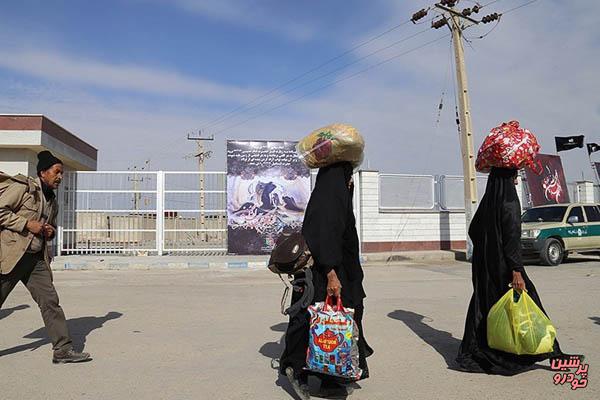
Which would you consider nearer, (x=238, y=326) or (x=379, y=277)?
(x=238, y=326)

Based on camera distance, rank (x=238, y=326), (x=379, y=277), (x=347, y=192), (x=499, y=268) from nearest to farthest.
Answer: (x=347, y=192)
(x=499, y=268)
(x=238, y=326)
(x=379, y=277)

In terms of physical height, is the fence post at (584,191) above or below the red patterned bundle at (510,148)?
above

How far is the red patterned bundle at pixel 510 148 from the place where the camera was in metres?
4.42

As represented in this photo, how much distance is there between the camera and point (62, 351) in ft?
15.2

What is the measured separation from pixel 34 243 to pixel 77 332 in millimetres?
1685

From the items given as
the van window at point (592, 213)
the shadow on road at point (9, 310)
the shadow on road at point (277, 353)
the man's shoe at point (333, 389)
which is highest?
the van window at point (592, 213)

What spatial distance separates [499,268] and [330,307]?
1811 mm

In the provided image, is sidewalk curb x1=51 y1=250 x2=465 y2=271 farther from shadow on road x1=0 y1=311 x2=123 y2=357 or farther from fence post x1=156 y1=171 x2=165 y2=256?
shadow on road x1=0 y1=311 x2=123 y2=357

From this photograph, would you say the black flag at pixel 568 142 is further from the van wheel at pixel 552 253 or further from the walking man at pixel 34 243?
the walking man at pixel 34 243

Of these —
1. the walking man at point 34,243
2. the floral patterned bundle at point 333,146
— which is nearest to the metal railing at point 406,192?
the walking man at point 34,243

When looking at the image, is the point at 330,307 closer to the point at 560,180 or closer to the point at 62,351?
the point at 62,351

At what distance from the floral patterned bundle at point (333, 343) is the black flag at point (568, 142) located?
19.7 meters

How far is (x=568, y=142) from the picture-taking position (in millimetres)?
20203

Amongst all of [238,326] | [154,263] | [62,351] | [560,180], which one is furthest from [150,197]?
[560,180]
